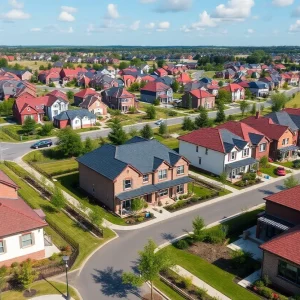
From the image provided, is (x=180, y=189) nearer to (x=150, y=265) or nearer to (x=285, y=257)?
(x=285, y=257)

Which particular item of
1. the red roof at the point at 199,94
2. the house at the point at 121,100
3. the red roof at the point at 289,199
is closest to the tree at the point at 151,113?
the house at the point at 121,100

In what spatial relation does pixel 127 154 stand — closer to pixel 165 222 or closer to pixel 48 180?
pixel 165 222

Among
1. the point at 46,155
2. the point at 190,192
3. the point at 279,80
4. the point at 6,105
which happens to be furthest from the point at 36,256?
the point at 279,80

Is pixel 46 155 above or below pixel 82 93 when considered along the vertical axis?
below

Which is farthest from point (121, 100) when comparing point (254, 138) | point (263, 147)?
point (263, 147)

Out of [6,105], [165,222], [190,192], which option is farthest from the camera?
[6,105]

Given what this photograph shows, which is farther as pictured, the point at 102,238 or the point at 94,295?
the point at 102,238

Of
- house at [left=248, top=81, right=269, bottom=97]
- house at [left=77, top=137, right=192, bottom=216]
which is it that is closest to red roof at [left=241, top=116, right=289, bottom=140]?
house at [left=77, top=137, right=192, bottom=216]

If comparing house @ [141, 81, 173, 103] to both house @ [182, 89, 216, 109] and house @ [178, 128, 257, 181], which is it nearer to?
house @ [182, 89, 216, 109]
